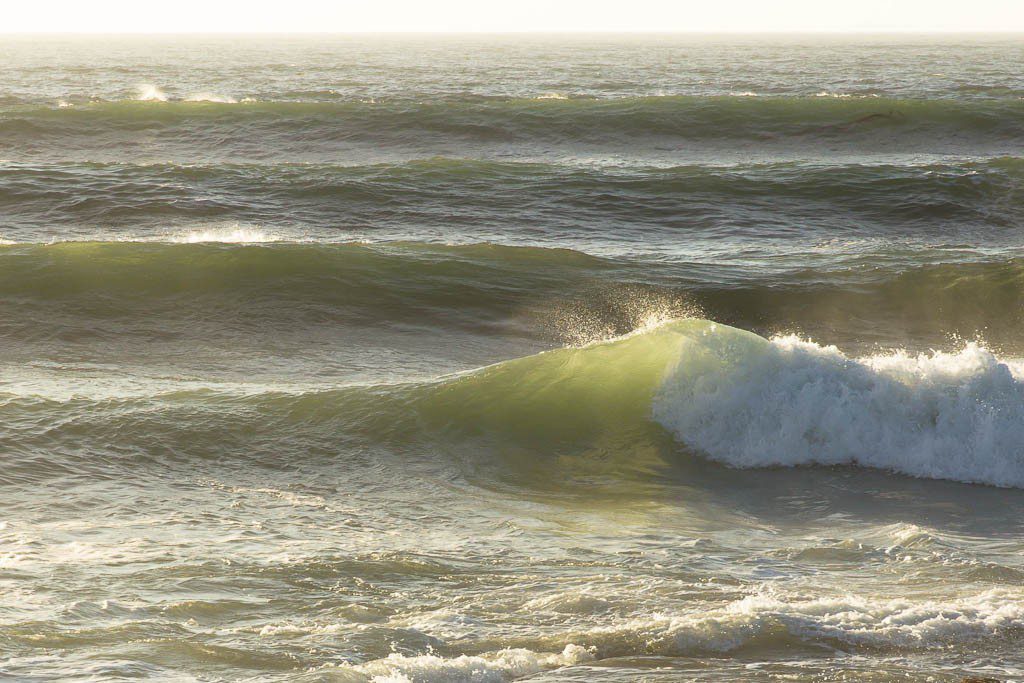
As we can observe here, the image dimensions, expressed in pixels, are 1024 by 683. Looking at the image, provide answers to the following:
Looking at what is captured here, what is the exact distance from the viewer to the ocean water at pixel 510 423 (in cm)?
539

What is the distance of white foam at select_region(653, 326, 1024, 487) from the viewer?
8648 millimetres

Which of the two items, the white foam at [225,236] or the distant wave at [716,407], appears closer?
the distant wave at [716,407]

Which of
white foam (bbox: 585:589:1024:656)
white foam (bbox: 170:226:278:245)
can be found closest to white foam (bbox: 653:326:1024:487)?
white foam (bbox: 585:589:1024:656)

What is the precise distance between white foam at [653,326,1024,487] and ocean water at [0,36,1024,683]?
0.03 metres

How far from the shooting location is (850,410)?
A: 909 centimetres

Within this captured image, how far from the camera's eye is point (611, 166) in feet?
80.4

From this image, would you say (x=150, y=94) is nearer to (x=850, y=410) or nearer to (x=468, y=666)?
(x=850, y=410)

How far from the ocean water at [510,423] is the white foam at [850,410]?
28 mm

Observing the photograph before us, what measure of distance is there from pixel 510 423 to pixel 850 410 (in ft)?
9.04

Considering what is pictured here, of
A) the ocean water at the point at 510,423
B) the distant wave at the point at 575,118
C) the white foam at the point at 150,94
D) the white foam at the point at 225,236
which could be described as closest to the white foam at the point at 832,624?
the ocean water at the point at 510,423

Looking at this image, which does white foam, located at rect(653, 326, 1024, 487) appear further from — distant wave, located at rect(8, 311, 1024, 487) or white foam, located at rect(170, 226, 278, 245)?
white foam, located at rect(170, 226, 278, 245)

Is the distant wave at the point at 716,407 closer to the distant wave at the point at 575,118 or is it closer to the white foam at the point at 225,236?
the white foam at the point at 225,236

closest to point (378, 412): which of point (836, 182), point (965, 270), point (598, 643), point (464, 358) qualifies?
point (464, 358)

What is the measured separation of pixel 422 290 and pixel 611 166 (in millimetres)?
10698
